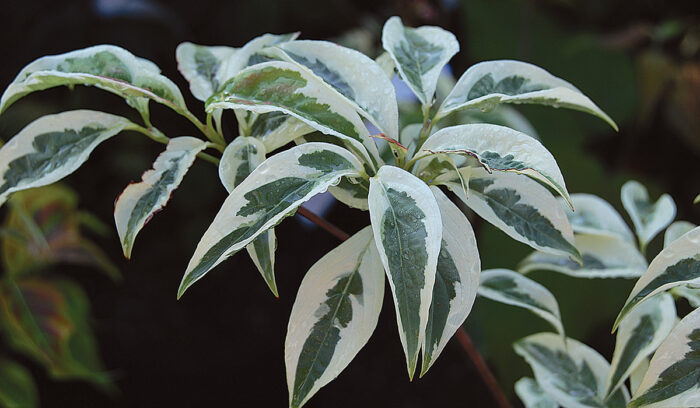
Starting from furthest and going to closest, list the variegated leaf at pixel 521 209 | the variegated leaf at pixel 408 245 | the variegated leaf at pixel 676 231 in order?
1. the variegated leaf at pixel 676 231
2. the variegated leaf at pixel 521 209
3. the variegated leaf at pixel 408 245

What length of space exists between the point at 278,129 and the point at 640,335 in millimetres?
293

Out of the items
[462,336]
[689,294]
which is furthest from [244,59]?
[689,294]

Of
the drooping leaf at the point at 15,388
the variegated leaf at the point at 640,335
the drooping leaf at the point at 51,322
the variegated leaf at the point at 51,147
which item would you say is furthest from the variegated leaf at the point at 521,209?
the drooping leaf at the point at 15,388

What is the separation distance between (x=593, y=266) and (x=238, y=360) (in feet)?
2.74

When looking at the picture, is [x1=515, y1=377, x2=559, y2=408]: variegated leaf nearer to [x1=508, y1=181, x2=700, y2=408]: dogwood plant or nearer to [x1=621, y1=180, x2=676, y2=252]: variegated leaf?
[x1=508, y1=181, x2=700, y2=408]: dogwood plant

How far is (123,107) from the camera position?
47.6 inches

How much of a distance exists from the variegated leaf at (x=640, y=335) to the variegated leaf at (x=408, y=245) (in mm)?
214

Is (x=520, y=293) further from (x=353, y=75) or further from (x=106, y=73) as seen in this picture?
(x=106, y=73)

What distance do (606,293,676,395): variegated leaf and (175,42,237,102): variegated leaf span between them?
33 centimetres

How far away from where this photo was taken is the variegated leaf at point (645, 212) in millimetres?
535

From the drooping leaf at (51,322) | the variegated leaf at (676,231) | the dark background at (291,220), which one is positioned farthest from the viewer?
the dark background at (291,220)

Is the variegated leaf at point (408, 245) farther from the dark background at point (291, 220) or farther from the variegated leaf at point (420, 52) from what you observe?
the dark background at point (291, 220)

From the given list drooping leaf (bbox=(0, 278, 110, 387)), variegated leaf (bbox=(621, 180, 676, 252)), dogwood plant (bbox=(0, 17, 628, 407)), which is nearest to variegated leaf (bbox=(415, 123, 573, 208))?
dogwood plant (bbox=(0, 17, 628, 407))

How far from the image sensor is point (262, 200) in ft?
1.03
